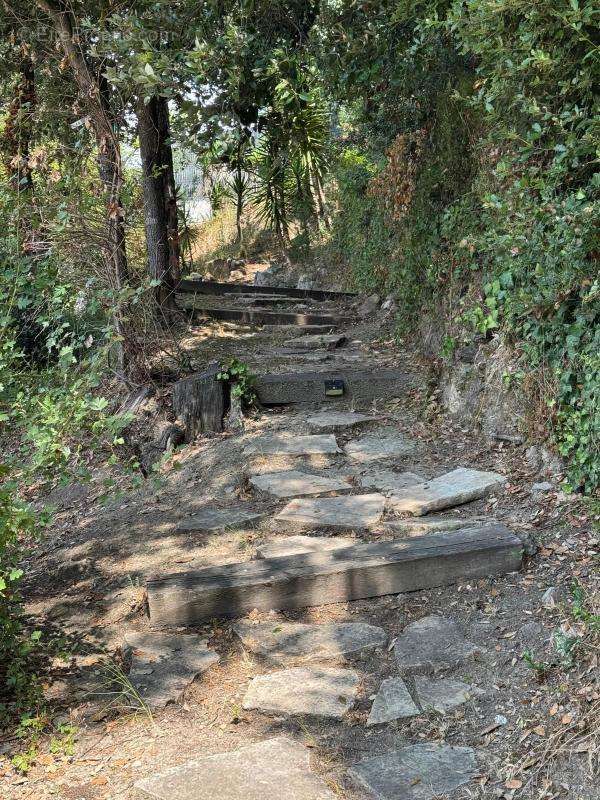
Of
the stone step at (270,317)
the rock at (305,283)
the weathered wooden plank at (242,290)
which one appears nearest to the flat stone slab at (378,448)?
the stone step at (270,317)

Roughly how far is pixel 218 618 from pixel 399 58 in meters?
4.08

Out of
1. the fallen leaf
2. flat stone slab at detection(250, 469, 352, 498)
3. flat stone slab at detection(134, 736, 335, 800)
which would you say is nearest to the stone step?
flat stone slab at detection(250, 469, 352, 498)

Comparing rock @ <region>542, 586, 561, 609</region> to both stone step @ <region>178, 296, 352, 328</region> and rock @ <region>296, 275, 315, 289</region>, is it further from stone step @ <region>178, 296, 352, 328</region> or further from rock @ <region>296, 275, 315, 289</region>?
rock @ <region>296, 275, 315, 289</region>

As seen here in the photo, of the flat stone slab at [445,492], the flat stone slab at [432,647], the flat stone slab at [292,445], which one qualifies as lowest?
the flat stone slab at [432,647]

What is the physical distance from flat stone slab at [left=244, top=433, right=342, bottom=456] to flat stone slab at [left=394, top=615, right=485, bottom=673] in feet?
6.18

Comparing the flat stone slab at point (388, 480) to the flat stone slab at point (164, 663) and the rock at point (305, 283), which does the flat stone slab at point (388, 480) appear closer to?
the flat stone slab at point (164, 663)

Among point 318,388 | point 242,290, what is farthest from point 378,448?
point 242,290

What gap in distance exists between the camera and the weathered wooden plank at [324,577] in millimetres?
3330

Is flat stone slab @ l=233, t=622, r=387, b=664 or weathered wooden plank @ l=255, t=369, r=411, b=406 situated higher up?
weathered wooden plank @ l=255, t=369, r=411, b=406

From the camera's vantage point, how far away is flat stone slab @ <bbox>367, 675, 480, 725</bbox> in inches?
105

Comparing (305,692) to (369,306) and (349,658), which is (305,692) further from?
(369,306)

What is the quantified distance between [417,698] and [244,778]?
706 millimetres

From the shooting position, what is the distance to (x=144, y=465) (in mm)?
5676

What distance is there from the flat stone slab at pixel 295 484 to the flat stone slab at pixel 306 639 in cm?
122
